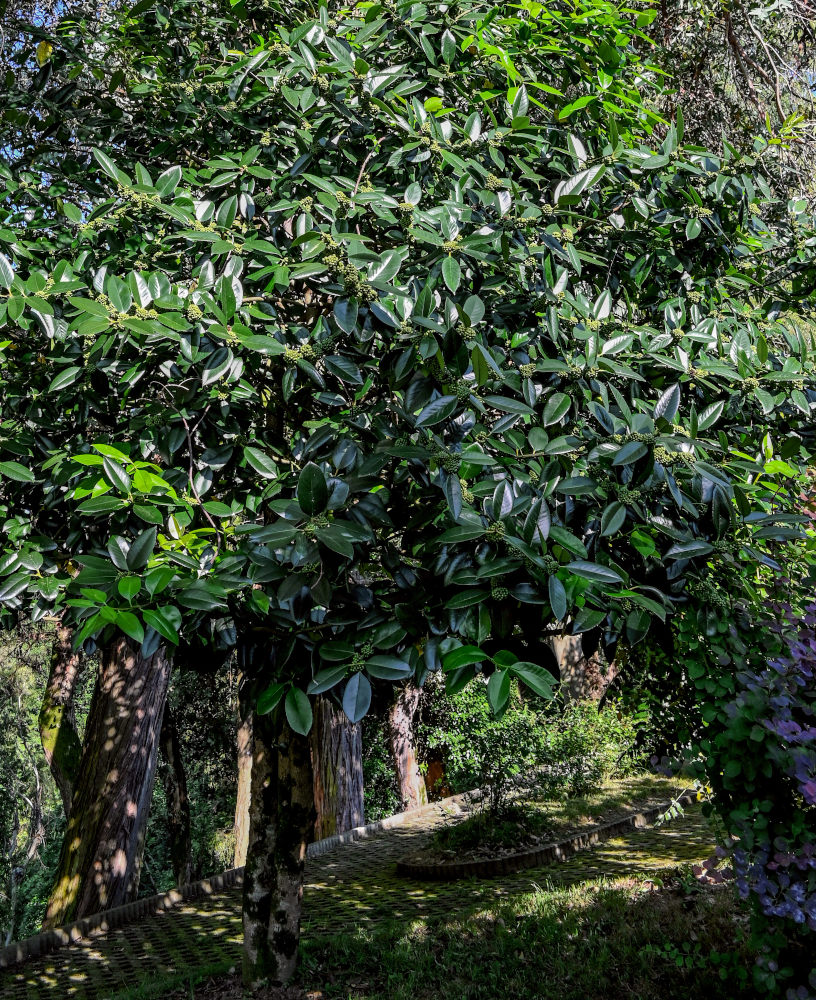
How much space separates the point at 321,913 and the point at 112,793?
2.70 m

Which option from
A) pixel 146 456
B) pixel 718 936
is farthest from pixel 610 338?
pixel 718 936

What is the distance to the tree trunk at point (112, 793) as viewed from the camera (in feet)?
25.0

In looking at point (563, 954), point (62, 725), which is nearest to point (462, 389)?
→ point (563, 954)

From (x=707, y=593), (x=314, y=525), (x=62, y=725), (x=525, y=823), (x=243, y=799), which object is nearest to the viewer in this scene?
(x=314, y=525)

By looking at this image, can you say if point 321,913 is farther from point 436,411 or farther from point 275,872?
point 436,411

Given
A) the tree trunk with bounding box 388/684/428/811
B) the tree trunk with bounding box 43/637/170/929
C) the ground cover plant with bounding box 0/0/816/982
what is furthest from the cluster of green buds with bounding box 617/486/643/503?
the tree trunk with bounding box 388/684/428/811

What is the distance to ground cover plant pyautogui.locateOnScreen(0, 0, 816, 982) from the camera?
2146 millimetres

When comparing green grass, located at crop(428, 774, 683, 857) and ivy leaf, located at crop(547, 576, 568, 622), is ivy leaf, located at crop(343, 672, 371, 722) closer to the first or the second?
ivy leaf, located at crop(547, 576, 568, 622)

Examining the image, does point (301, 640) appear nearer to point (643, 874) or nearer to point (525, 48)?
point (525, 48)

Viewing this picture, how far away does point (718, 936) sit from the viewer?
416 cm

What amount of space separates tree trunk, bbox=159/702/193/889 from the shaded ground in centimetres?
555

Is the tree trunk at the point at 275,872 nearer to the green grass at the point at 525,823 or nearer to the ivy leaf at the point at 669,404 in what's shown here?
the ivy leaf at the point at 669,404

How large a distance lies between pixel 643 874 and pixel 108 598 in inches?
208

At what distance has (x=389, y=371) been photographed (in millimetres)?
2438
